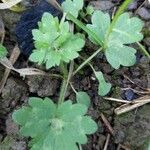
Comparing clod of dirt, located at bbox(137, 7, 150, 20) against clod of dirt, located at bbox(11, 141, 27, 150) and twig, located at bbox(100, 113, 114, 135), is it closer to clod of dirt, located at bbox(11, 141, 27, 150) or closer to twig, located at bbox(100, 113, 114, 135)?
twig, located at bbox(100, 113, 114, 135)

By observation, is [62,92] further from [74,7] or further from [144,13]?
[144,13]

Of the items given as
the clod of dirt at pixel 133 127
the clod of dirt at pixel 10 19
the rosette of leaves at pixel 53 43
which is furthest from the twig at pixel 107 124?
the clod of dirt at pixel 10 19

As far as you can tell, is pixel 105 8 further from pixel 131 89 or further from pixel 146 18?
pixel 131 89

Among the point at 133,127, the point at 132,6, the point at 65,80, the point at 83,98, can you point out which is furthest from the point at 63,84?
the point at 132,6

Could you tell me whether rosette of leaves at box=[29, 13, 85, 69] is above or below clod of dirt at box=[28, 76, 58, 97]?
above

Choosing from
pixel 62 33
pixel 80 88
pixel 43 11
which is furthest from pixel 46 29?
pixel 80 88

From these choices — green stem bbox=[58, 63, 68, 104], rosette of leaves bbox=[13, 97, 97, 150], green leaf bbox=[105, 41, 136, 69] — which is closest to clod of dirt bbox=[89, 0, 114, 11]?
green leaf bbox=[105, 41, 136, 69]
